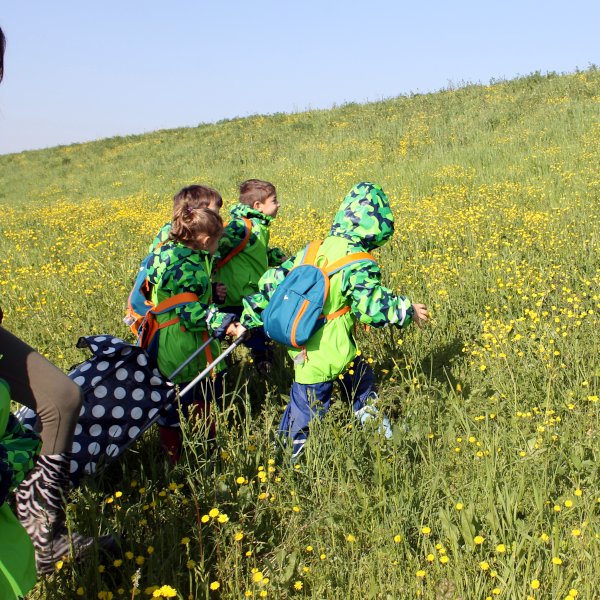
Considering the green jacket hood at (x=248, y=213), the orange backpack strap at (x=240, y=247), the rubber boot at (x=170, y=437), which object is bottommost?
the rubber boot at (x=170, y=437)

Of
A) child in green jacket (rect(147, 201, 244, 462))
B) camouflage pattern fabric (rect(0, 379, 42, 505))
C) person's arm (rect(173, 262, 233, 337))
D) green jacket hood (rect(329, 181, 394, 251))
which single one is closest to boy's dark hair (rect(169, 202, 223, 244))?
child in green jacket (rect(147, 201, 244, 462))

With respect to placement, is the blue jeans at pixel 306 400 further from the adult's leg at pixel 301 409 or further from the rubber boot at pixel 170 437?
the rubber boot at pixel 170 437

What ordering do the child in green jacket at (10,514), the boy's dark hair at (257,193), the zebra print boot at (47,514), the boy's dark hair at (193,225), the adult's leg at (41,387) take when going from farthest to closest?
the boy's dark hair at (257,193) < the boy's dark hair at (193,225) < the zebra print boot at (47,514) < the adult's leg at (41,387) < the child in green jacket at (10,514)

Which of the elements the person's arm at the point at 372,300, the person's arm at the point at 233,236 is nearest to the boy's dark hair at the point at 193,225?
the person's arm at the point at 372,300

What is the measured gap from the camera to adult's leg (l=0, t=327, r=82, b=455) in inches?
73.5

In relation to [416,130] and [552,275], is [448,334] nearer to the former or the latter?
[552,275]

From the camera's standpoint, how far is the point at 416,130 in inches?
611

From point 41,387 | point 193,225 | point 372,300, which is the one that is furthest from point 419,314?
point 41,387

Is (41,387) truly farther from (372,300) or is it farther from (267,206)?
(267,206)

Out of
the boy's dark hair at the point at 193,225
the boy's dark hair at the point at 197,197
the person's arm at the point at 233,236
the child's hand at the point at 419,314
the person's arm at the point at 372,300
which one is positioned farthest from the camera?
the person's arm at the point at 233,236

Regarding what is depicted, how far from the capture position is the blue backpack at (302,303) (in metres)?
3.01

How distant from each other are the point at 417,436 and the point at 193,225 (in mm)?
1639

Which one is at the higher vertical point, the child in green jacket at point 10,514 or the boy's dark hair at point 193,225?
the boy's dark hair at point 193,225

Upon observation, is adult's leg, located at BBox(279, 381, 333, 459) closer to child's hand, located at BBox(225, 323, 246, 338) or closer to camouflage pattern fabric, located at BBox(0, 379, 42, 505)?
child's hand, located at BBox(225, 323, 246, 338)
